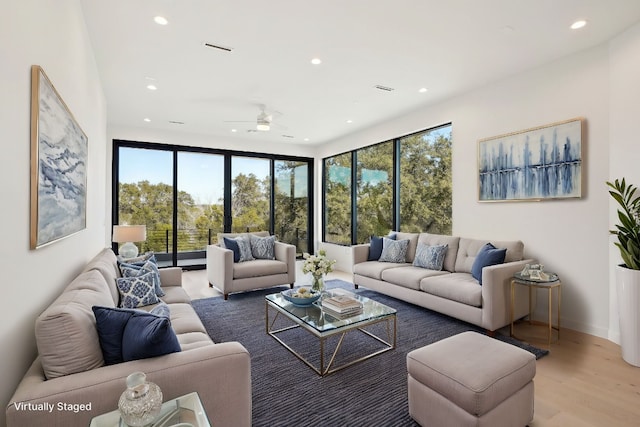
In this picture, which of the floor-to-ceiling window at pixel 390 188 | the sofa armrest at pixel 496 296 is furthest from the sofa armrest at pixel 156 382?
the floor-to-ceiling window at pixel 390 188

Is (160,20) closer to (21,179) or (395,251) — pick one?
(21,179)

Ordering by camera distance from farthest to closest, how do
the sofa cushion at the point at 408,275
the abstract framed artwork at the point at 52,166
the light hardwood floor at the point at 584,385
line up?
the sofa cushion at the point at 408,275, the light hardwood floor at the point at 584,385, the abstract framed artwork at the point at 52,166

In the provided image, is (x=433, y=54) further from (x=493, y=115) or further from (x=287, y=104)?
(x=287, y=104)

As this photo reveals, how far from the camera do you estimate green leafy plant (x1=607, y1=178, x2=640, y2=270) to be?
8.71 ft

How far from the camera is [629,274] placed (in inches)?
103

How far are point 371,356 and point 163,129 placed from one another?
5736mm

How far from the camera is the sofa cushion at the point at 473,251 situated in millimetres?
3592

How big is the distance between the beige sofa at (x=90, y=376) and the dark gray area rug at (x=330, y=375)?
0.58 metres

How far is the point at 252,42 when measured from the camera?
10.1ft

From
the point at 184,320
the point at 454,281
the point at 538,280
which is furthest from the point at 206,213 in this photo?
the point at 538,280

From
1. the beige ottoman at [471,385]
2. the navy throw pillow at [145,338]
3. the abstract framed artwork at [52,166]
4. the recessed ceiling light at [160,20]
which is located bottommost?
the beige ottoman at [471,385]

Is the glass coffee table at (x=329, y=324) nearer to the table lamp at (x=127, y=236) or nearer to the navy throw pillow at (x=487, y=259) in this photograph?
the navy throw pillow at (x=487, y=259)

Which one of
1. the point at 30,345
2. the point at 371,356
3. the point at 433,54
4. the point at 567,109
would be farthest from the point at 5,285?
the point at 567,109

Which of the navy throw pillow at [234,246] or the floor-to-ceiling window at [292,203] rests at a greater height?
the floor-to-ceiling window at [292,203]
